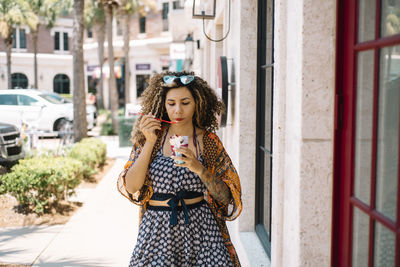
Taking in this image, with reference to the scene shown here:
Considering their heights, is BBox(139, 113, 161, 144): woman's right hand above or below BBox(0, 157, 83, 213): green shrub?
above

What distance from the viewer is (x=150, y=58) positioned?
3375cm

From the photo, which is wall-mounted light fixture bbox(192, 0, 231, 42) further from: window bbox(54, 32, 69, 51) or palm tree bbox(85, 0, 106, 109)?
window bbox(54, 32, 69, 51)

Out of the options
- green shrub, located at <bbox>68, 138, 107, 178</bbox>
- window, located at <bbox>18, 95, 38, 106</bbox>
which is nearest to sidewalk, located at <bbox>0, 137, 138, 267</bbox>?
green shrub, located at <bbox>68, 138, 107, 178</bbox>

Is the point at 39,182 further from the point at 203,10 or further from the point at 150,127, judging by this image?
the point at 150,127

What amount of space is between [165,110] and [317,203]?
109 cm

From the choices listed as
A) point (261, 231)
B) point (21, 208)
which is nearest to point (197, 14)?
point (261, 231)

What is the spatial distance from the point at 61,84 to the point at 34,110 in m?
21.9

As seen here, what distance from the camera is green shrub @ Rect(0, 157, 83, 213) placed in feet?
20.0

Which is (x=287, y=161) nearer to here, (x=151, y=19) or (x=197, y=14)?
(x=197, y=14)

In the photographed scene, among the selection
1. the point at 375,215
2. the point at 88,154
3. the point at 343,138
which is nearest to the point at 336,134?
the point at 343,138

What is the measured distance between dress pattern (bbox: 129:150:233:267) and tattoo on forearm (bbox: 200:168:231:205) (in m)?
0.11

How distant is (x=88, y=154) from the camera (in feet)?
30.3

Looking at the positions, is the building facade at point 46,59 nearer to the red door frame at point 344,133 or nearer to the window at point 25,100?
the window at point 25,100

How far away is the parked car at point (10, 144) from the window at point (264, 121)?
5.96 m
